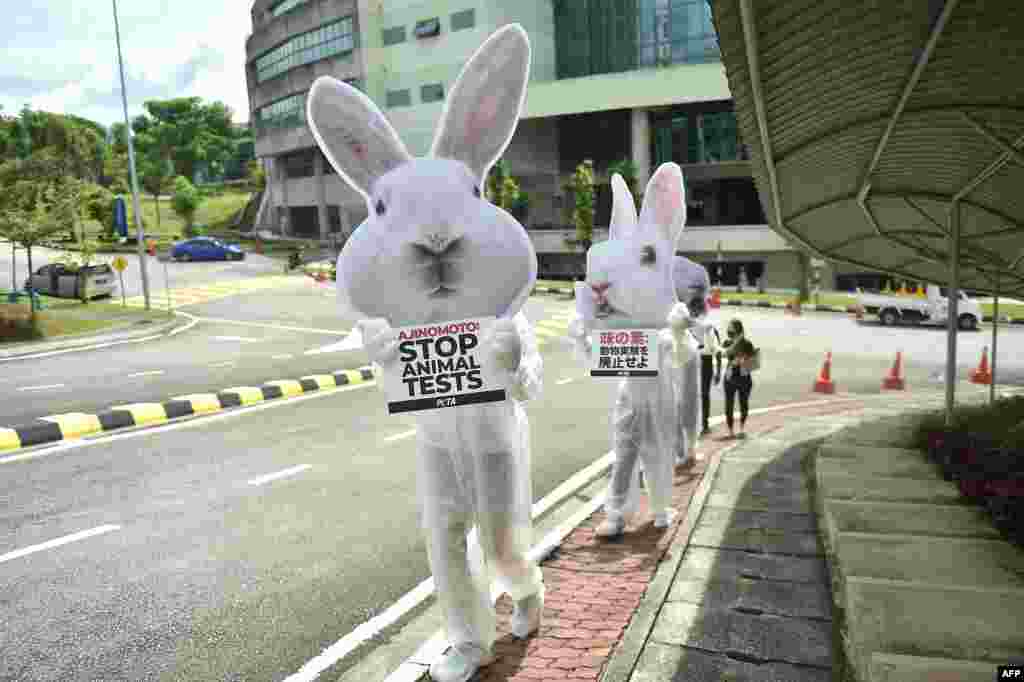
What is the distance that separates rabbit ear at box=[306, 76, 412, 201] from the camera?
442cm

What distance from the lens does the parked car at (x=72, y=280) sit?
90.9ft

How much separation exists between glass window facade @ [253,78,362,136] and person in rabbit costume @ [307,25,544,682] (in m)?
48.0

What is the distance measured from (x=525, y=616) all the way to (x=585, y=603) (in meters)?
0.64

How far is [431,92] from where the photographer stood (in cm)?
4934

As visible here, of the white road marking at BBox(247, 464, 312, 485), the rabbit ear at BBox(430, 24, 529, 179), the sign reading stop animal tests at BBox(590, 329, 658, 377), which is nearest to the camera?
the rabbit ear at BBox(430, 24, 529, 179)

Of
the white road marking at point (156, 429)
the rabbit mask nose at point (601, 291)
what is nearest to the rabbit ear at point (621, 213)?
the rabbit mask nose at point (601, 291)

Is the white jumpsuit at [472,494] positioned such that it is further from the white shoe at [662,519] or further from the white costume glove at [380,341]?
the white shoe at [662,519]

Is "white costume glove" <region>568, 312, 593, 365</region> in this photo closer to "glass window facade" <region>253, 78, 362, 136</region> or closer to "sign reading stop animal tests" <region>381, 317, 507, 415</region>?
"sign reading stop animal tests" <region>381, 317, 507, 415</region>

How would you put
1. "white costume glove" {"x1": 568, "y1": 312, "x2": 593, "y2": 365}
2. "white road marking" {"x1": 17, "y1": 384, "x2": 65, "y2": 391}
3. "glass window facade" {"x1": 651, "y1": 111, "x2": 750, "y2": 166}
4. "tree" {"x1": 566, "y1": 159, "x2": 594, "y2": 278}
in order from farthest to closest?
"glass window facade" {"x1": 651, "y1": 111, "x2": 750, "y2": 166} < "tree" {"x1": 566, "y1": 159, "x2": 594, "y2": 278} < "white road marking" {"x1": 17, "y1": 384, "x2": 65, "y2": 391} < "white costume glove" {"x1": 568, "y1": 312, "x2": 593, "y2": 365}

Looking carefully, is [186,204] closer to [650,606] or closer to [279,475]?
[279,475]

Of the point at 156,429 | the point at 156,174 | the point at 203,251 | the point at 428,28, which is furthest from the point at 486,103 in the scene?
the point at 156,174

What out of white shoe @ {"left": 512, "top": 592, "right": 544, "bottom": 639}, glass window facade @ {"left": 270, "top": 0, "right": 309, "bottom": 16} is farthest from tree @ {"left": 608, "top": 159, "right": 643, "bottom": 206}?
white shoe @ {"left": 512, "top": 592, "right": 544, "bottom": 639}

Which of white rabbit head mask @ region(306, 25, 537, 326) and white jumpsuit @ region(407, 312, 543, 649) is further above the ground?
white rabbit head mask @ region(306, 25, 537, 326)

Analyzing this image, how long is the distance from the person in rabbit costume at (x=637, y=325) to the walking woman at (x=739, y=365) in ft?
13.0
